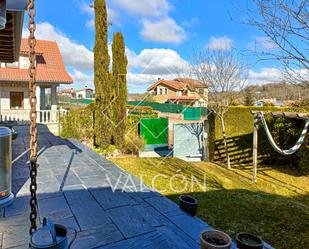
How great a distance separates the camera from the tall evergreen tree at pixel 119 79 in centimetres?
933

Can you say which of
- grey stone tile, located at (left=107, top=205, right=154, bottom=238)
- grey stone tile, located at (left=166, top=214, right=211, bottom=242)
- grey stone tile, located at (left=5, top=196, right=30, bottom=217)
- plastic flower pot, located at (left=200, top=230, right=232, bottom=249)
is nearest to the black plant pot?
grey stone tile, located at (left=166, top=214, right=211, bottom=242)

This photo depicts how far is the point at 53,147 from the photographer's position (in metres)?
6.55

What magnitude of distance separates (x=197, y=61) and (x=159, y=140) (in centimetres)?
429

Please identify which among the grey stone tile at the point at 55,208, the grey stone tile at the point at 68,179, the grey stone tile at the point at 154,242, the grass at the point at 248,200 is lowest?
the grass at the point at 248,200

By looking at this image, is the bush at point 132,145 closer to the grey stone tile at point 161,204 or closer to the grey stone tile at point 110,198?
the grey stone tile at point 110,198

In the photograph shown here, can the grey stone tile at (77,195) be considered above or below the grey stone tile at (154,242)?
above

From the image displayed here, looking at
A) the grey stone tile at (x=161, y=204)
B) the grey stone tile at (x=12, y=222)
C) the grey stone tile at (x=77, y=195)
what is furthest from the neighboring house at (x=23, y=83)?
the grey stone tile at (x=161, y=204)

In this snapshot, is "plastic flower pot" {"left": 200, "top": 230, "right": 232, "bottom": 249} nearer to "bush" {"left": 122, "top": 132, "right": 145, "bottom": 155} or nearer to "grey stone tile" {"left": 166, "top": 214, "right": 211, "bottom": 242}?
"grey stone tile" {"left": 166, "top": 214, "right": 211, "bottom": 242}

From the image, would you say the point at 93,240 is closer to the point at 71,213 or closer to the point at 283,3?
the point at 71,213

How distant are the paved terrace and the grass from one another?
3.93 ft

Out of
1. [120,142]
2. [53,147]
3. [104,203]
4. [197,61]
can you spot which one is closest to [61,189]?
[104,203]

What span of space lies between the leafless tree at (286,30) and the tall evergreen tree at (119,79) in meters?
6.33

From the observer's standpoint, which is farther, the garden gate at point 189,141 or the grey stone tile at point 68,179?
the garden gate at point 189,141

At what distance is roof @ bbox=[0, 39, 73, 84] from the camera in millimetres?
14031
